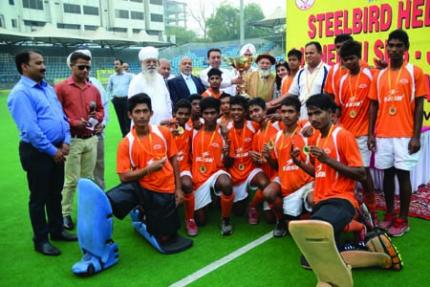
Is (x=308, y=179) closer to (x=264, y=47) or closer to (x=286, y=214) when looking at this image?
(x=286, y=214)

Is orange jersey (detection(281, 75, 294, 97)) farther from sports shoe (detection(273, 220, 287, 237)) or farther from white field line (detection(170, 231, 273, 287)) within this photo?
white field line (detection(170, 231, 273, 287))

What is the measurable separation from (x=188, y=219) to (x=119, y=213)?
2.95 ft

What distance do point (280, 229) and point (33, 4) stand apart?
4716 centimetres

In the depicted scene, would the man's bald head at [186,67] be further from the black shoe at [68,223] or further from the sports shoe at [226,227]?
the black shoe at [68,223]

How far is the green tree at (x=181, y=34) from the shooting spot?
69.4 meters

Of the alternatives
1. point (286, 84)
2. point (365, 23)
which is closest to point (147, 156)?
point (286, 84)

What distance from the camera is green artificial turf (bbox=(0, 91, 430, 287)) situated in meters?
3.22

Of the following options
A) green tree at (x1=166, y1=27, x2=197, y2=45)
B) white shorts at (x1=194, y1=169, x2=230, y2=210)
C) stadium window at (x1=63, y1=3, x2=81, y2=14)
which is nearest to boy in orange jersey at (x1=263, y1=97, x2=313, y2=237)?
white shorts at (x1=194, y1=169, x2=230, y2=210)

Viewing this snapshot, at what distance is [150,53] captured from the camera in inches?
199

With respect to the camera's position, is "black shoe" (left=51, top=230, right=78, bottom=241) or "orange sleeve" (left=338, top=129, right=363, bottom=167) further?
"black shoe" (left=51, top=230, right=78, bottom=241)

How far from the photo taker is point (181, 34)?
71062 millimetres

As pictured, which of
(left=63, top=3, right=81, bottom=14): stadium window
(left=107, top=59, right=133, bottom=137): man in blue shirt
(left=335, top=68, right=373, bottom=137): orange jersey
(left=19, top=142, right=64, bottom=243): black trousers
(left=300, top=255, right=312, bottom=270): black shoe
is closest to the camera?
(left=300, top=255, right=312, bottom=270): black shoe

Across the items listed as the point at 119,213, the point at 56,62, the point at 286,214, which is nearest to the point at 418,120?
the point at 286,214

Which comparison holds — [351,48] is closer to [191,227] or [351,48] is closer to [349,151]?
[349,151]
